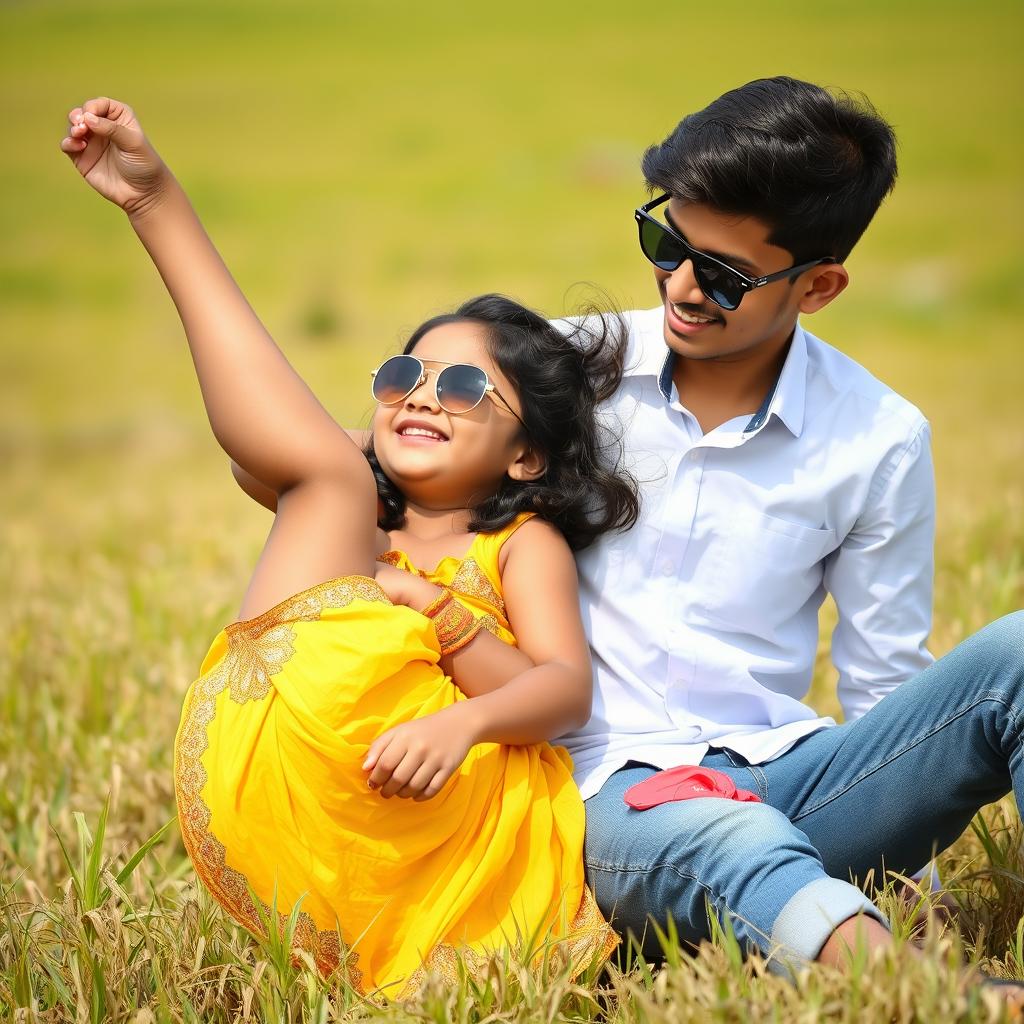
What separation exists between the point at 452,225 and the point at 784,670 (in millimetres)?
19805

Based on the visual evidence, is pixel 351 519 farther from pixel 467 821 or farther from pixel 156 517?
pixel 156 517

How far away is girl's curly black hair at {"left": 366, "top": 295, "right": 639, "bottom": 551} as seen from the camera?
8.32ft

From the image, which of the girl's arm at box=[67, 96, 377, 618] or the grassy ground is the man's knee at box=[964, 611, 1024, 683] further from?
the girl's arm at box=[67, 96, 377, 618]

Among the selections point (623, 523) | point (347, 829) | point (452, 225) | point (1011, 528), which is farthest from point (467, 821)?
point (452, 225)

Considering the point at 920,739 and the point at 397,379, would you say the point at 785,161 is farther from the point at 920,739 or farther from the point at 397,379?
the point at 920,739

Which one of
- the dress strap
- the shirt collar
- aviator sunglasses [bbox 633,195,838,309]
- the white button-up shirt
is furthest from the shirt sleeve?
the dress strap

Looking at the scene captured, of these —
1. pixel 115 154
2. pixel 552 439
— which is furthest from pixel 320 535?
pixel 115 154

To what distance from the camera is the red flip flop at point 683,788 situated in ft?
7.34

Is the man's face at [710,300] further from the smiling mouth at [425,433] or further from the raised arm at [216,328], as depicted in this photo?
the raised arm at [216,328]

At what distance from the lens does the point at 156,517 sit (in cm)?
652

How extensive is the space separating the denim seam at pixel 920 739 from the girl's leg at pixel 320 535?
36.5 inches

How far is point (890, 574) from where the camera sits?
2.64 meters

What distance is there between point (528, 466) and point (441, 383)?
0.85 ft

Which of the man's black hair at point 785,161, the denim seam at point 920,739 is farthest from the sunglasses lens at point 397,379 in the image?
the denim seam at point 920,739
